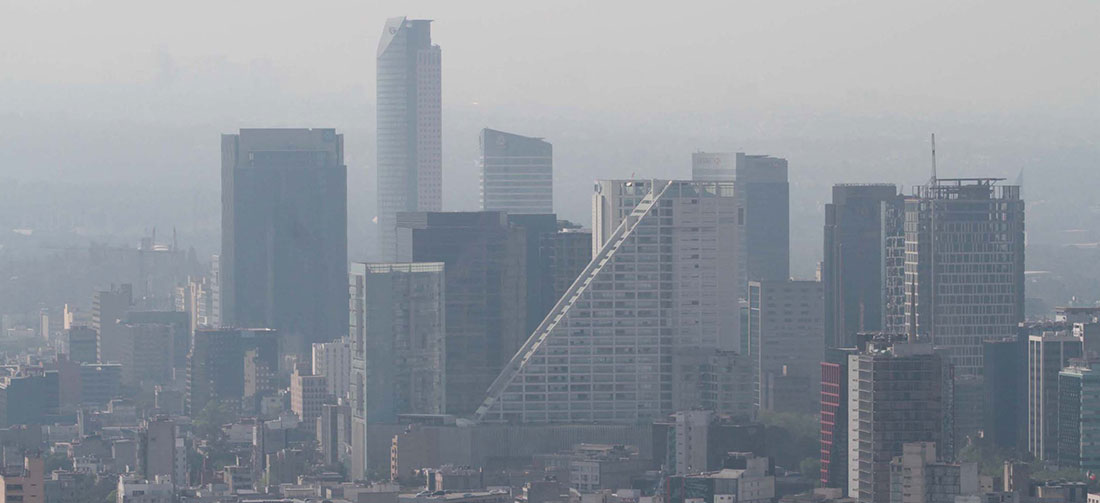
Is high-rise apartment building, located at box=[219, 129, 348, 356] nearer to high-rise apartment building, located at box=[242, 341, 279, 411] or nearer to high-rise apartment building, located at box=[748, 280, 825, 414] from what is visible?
high-rise apartment building, located at box=[242, 341, 279, 411]

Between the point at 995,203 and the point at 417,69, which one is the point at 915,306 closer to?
the point at 995,203

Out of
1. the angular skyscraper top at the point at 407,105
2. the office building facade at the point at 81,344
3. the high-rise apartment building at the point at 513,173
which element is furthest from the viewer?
the angular skyscraper top at the point at 407,105

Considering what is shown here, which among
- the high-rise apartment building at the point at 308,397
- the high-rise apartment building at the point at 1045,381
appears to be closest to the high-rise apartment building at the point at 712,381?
the high-rise apartment building at the point at 1045,381

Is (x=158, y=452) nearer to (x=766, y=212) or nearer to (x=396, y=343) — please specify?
(x=396, y=343)

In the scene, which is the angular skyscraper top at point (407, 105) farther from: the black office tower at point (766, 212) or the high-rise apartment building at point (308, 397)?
the high-rise apartment building at point (308, 397)

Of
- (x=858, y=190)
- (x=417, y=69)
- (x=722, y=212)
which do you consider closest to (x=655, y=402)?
(x=722, y=212)

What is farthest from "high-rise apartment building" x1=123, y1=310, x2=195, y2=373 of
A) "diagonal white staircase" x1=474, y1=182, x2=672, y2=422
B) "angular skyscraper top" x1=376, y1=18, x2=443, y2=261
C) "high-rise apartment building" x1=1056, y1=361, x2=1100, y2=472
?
"high-rise apartment building" x1=1056, y1=361, x2=1100, y2=472
